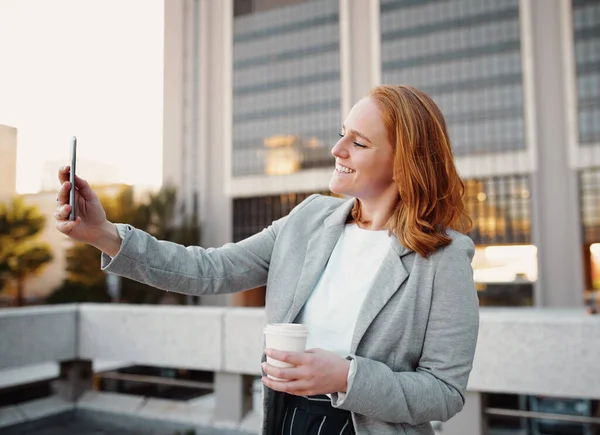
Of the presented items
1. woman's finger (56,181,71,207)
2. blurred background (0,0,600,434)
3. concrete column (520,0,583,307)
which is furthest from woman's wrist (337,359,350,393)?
concrete column (520,0,583,307)

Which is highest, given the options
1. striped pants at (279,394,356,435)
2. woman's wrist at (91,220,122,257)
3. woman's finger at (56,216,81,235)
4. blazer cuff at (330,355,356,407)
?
woman's finger at (56,216,81,235)

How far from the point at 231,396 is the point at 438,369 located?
325cm

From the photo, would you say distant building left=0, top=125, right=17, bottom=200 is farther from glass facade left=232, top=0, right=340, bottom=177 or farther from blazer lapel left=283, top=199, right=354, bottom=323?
glass facade left=232, top=0, right=340, bottom=177

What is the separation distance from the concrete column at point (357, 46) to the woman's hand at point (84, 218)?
40.1 m

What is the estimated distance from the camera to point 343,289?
1.37 metres

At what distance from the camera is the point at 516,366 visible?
327cm

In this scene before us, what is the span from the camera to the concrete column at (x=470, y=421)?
345 cm

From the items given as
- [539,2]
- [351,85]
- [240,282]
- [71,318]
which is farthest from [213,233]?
[240,282]

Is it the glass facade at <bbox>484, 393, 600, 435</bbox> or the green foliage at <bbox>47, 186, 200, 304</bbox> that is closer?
the glass facade at <bbox>484, 393, 600, 435</bbox>

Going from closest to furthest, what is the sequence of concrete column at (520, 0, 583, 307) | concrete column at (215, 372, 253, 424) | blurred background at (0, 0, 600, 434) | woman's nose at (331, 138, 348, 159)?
woman's nose at (331, 138, 348, 159) < concrete column at (215, 372, 253, 424) < blurred background at (0, 0, 600, 434) < concrete column at (520, 0, 583, 307)

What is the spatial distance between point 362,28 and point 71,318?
133 feet

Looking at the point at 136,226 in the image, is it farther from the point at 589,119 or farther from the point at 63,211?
the point at 63,211

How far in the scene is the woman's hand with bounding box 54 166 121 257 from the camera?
119 cm

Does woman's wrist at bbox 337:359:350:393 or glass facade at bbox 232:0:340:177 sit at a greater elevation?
glass facade at bbox 232:0:340:177
